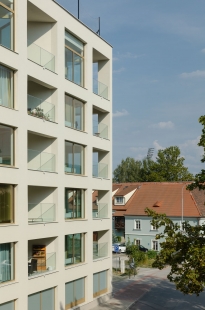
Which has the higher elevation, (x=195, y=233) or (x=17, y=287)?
(x=195, y=233)

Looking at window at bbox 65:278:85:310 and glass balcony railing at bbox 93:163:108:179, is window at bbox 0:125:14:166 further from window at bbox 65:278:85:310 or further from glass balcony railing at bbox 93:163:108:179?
glass balcony railing at bbox 93:163:108:179

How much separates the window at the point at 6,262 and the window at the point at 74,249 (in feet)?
16.8

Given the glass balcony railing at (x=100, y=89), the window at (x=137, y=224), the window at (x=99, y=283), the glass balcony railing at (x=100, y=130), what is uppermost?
the glass balcony railing at (x=100, y=89)

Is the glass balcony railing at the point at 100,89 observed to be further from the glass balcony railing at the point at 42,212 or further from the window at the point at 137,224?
the window at the point at 137,224

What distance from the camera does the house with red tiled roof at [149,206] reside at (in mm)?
57812

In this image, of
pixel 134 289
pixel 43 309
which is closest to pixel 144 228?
pixel 134 289

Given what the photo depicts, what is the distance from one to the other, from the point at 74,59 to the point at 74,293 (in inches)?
496

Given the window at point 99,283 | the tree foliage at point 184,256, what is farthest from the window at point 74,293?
the tree foliage at point 184,256

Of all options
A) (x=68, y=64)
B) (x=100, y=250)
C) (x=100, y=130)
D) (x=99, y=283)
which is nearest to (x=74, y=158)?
(x=100, y=130)

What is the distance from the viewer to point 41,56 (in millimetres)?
23766

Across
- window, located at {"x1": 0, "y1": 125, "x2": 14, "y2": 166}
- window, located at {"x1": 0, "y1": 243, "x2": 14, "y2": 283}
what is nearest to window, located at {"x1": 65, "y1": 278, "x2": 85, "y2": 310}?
window, located at {"x1": 0, "y1": 243, "x2": 14, "y2": 283}

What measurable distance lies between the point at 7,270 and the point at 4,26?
1037 centimetres

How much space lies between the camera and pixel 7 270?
21.0m

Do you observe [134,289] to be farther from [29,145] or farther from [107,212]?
[29,145]
